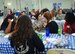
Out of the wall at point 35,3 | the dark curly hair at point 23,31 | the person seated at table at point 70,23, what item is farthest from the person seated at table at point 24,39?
the wall at point 35,3

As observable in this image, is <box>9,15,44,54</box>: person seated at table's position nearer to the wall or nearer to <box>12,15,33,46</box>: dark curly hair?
<box>12,15,33,46</box>: dark curly hair

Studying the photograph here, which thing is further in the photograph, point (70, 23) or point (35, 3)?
point (35, 3)

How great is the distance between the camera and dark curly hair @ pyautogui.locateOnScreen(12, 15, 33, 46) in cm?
252

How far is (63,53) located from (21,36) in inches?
24.6

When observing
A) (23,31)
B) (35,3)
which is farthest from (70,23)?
(35,3)

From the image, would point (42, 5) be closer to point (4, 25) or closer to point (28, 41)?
point (4, 25)

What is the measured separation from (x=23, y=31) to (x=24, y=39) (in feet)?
0.38

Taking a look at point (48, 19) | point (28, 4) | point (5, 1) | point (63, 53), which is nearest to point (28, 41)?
point (63, 53)

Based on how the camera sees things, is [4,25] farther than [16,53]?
Yes

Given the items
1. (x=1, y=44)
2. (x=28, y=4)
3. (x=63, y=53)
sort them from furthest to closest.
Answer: (x=28, y=4) < (x=1, y=44) < (x=63, y=53)

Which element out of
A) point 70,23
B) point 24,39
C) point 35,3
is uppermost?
point 24,39

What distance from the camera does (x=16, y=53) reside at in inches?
103

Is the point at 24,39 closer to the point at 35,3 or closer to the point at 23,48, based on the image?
the point at 23,48

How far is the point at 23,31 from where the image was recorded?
255 cm
